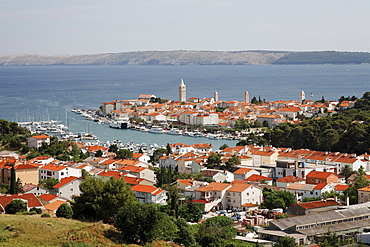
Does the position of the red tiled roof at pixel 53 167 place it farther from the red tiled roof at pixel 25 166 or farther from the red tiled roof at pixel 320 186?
the red tiled roof at pixel 320 186

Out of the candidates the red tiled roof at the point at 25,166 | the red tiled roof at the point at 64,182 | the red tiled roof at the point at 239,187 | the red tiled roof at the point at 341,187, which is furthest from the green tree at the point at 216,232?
the red tiled roof at the point at 25,166

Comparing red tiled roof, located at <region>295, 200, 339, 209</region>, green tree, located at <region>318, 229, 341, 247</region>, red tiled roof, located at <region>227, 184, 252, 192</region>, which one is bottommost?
green tree, located at <region>318, 229, 341, 247</region>

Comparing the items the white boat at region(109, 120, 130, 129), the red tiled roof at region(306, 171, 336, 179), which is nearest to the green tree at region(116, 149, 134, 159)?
the red tiled roof at region(306, 171, 336, 179)

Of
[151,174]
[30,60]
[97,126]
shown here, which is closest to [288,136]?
[151,174]

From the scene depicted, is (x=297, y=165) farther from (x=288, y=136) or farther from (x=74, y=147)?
(x=74, y=147)

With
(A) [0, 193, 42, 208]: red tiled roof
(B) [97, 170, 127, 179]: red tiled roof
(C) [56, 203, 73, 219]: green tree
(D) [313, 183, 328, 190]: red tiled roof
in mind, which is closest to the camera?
(C) [56, 203, 73, 219]: green tree

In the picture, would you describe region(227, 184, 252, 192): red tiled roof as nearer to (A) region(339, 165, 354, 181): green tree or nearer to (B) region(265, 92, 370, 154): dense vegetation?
(A) region(339, 165, 354, 181): green tree

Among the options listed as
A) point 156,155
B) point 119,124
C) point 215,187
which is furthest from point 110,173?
point 119,124
